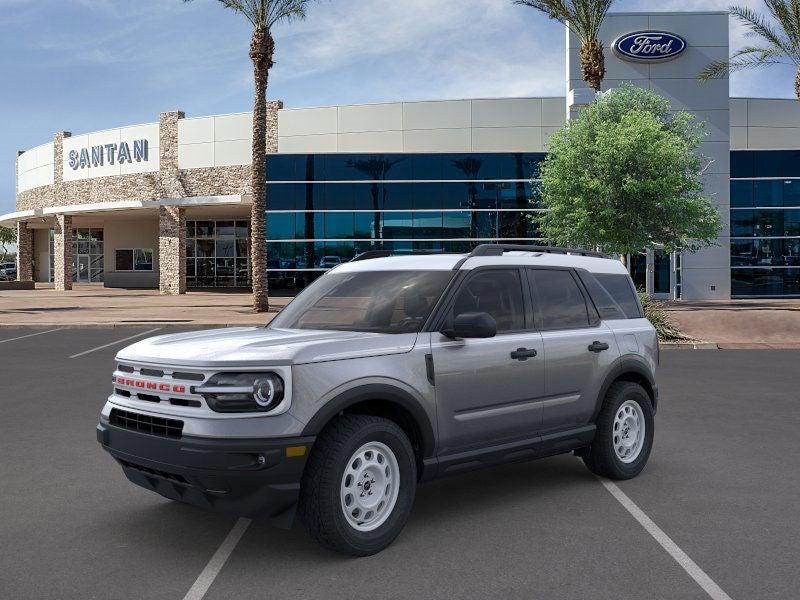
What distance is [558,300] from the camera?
20.2ft

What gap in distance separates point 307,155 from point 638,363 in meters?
33.0

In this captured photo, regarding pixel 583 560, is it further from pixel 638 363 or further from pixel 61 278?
pixel 61 278

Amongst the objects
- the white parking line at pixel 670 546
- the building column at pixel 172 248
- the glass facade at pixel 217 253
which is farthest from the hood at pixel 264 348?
the glass facade at pixel 217 253

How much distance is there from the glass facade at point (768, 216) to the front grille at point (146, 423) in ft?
118

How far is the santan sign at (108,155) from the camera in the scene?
4542cm

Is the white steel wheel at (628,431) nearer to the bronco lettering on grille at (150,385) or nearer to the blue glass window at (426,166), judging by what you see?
the bronco lettering on grille at (150,385)

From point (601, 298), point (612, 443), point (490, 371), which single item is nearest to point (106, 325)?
point (601, 298)

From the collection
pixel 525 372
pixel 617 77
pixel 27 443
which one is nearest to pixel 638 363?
pixel 525 372

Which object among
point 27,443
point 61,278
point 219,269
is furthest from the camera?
point 219,269

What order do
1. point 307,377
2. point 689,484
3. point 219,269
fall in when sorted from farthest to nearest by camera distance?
point 219,269 < point 689,484 < point 307,377

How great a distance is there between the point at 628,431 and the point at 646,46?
31.5 metres

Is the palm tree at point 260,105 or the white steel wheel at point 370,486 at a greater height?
the palm tree at point 260,105

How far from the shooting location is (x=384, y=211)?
1476 inches

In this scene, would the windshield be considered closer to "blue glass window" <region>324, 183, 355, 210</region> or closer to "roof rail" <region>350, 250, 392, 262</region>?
"roof rail" <region>350, 250, 392, 262</region>
